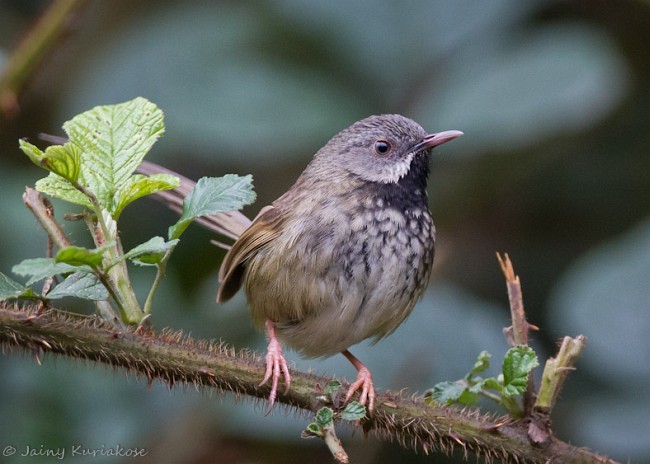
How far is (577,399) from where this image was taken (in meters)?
3.51

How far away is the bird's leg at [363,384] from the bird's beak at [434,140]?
2.68 ft

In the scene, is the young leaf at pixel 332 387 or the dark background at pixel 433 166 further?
the dark background at pixel 433 166

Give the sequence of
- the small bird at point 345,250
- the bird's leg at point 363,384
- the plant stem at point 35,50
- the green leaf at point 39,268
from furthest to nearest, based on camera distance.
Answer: the small bird at point 345,250 < the plant stem at point 35,50 < the bird's leg at point 363,384 < the green leaf at point 39,268

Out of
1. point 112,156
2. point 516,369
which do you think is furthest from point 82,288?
point 516,369

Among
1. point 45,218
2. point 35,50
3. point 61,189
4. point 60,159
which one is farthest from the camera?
point 35,50

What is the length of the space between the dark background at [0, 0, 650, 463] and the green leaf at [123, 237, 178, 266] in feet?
3.99

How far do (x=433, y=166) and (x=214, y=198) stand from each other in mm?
1850

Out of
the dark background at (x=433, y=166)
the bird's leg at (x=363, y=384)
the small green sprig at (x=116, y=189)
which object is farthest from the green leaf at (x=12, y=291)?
the dark background at (x=433, y=166)

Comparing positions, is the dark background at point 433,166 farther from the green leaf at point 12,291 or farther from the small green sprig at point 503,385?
the green leaf at point 12,291

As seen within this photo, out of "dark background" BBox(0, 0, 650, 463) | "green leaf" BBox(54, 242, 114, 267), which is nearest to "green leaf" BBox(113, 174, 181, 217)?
"green leaf" BBox(54, 242, 114, 267)

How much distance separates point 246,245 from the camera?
128 inches

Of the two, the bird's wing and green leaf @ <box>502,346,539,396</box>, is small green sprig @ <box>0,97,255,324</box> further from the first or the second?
the bird's wing

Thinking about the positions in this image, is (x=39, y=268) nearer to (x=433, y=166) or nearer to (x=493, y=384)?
(x=493, y=384)

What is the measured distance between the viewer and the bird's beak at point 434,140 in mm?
→ 3316
